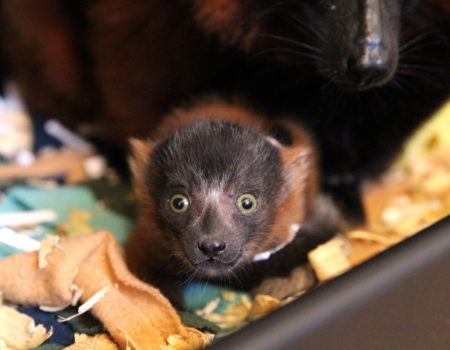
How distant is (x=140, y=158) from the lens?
52.4 inches

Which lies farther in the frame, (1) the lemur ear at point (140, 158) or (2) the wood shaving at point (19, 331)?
(1) the lemur ear at point (140, 158)

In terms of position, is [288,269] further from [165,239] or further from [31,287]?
[31,287]

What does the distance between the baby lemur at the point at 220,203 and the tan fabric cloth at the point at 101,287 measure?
3.1 inches

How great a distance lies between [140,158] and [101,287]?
0.26 meters

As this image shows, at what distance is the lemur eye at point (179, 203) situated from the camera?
3.90 feet

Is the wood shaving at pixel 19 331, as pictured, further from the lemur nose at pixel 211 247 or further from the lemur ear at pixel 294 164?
the lemur ear at pixel 294 164

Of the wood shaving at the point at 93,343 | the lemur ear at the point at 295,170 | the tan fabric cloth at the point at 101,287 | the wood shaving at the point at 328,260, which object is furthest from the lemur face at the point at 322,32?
the wood shaving at the point at 93,343

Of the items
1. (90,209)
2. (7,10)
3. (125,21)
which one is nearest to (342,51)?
(125,21)

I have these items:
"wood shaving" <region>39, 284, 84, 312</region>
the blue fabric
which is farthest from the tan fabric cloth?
the blue fabric

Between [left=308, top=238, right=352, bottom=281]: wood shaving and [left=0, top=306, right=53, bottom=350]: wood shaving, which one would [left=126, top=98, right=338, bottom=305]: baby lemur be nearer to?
[left=308, top=238, right=352, bottom=281]: wood shaving

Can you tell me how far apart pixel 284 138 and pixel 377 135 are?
1.36 feet

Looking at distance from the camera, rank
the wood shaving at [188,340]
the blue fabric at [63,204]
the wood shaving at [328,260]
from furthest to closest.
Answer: the blue fabric at [63,204], the wood shaving at [328,260], the wood shaving at [188,340]

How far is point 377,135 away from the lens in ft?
5.72

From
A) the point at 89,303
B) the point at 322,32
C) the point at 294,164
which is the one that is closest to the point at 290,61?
the point at 322,32
